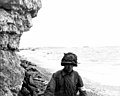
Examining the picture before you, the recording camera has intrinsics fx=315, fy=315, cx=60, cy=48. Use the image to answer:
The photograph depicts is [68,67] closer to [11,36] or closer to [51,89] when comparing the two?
[51,89]

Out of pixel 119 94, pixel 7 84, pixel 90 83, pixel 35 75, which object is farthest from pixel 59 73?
pixel 90 83

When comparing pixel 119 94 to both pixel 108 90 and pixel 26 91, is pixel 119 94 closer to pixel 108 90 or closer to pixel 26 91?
pixel 108 90

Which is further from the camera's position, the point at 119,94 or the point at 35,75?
the point at 119,94

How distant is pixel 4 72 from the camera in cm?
920

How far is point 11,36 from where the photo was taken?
9312mm

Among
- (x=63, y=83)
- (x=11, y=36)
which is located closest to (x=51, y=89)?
(x=63, y=83)

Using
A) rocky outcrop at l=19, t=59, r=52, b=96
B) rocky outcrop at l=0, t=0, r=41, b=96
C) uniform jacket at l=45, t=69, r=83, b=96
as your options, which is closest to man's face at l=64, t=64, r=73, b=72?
uniform jacket at l=45, t=69, r=83, b=96

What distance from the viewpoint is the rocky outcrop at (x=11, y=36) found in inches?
353

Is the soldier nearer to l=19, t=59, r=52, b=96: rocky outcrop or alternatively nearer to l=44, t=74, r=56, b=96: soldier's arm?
l=44, t=74, r=56, b=96: soldier's arm

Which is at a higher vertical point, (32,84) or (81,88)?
(81,88)

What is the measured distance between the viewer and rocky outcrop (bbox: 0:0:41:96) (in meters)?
8.96

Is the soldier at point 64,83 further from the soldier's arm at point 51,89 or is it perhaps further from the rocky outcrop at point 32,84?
the rocky outcrop at point 32,84

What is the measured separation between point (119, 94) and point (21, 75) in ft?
31.1

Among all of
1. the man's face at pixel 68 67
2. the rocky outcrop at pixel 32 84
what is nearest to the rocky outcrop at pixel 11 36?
the rocky outcrop at pixel 32 84
